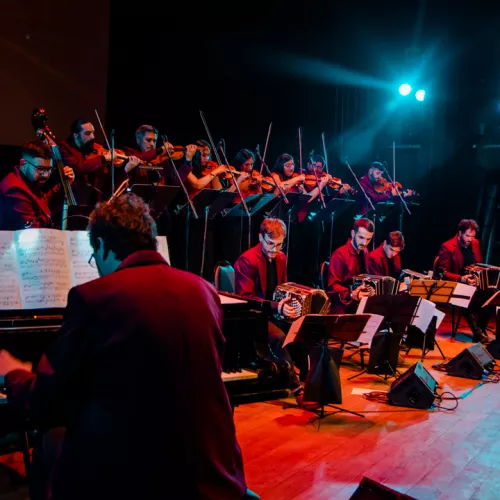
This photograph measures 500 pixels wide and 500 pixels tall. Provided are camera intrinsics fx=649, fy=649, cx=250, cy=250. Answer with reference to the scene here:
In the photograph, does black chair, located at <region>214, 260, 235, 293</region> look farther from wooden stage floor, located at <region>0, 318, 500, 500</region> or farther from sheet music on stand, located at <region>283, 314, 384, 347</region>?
wooden stage floor, located at <region>0, 318, 500, 500</region>

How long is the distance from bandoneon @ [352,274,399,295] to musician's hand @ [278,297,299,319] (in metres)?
1.53

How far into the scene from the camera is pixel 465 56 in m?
10.0

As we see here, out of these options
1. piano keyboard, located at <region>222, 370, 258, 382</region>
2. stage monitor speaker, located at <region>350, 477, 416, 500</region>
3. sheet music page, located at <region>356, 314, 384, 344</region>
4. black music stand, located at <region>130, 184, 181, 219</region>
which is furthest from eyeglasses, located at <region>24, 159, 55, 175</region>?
stage monitor speaker, located at <region>350, 477, 416, 500</region>

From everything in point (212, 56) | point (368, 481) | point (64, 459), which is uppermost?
point (212, 56)

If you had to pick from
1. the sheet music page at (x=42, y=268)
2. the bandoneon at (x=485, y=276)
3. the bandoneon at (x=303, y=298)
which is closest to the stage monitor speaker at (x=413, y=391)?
the bandoneon at (x=303, y=298)

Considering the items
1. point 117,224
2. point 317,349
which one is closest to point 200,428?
point 117,224

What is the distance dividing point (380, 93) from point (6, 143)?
6461mm

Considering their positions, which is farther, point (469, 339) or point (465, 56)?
point (465, 56)

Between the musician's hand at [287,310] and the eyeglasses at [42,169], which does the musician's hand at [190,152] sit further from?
the musician's hand at [287,310]

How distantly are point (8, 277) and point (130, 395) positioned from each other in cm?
98

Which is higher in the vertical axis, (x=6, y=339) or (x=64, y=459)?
(x=6, y=339)

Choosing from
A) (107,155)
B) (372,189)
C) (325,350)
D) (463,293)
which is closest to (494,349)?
(463,293)

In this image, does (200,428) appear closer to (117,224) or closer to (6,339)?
(117,224)

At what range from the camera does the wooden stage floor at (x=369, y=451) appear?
3180 mm
